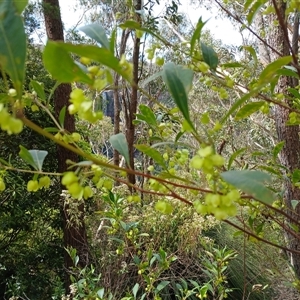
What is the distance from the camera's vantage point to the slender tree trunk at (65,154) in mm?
2439

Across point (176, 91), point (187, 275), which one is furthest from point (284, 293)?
point (176, 91)

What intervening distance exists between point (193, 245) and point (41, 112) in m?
1.42

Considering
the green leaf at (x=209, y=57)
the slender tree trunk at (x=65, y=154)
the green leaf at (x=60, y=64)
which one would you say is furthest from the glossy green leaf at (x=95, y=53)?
the slender tree trunk at (x=65, y=154)

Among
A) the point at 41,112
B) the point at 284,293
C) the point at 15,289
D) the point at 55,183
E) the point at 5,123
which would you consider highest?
the point at 41,112

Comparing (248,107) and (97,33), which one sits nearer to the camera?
(97,33)

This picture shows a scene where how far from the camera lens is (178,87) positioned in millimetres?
342

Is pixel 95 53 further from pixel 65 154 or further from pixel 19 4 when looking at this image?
pixel 65 154

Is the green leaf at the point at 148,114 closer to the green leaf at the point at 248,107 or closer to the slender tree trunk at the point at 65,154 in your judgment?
the green leaf at the point at 248,107

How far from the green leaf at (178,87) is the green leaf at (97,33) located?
65 mm

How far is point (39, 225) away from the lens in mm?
2721

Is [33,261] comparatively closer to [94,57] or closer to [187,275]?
[187,275]

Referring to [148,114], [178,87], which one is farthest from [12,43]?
[148,114]

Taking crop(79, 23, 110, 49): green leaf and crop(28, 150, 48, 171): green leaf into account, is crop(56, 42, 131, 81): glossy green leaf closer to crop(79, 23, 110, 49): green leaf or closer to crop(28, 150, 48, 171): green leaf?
crop(79, 23, 110, 49): green leaf

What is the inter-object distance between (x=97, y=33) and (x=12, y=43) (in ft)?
0.34
